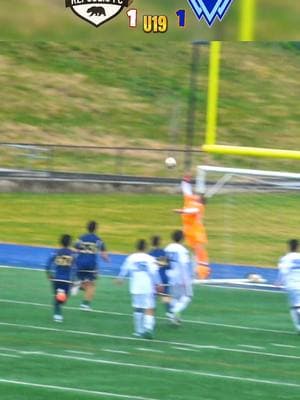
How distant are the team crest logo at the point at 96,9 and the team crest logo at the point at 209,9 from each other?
491mm

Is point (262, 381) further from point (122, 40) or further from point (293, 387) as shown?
point (122, 40)

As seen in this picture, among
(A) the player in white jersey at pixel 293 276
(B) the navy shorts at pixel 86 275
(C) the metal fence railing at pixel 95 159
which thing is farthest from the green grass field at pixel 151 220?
(A) the player in white jersey at pixel 293 276

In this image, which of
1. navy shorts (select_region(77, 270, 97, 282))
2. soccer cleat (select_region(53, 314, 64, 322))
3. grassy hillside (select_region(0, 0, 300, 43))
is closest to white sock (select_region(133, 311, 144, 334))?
soccer cleat (select_region(53, 314, 64, 322))

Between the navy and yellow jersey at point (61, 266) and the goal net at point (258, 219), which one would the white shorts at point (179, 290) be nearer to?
the navy and yellow jersey at point (61, 266)

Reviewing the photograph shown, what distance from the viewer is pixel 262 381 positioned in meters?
13.6

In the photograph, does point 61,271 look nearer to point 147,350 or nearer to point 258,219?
point 147,350

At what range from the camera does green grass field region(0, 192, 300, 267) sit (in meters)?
25.0

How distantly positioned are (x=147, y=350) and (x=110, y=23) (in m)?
9.01

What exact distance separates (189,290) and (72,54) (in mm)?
27732

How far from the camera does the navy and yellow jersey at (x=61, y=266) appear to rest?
56.7ft

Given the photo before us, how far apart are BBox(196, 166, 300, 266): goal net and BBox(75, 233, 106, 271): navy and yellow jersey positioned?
223 inches

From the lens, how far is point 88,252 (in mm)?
18547

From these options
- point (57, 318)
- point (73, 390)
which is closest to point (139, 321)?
point (57, 318)

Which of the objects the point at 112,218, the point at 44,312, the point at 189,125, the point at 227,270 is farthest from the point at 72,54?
the point at 44,312
